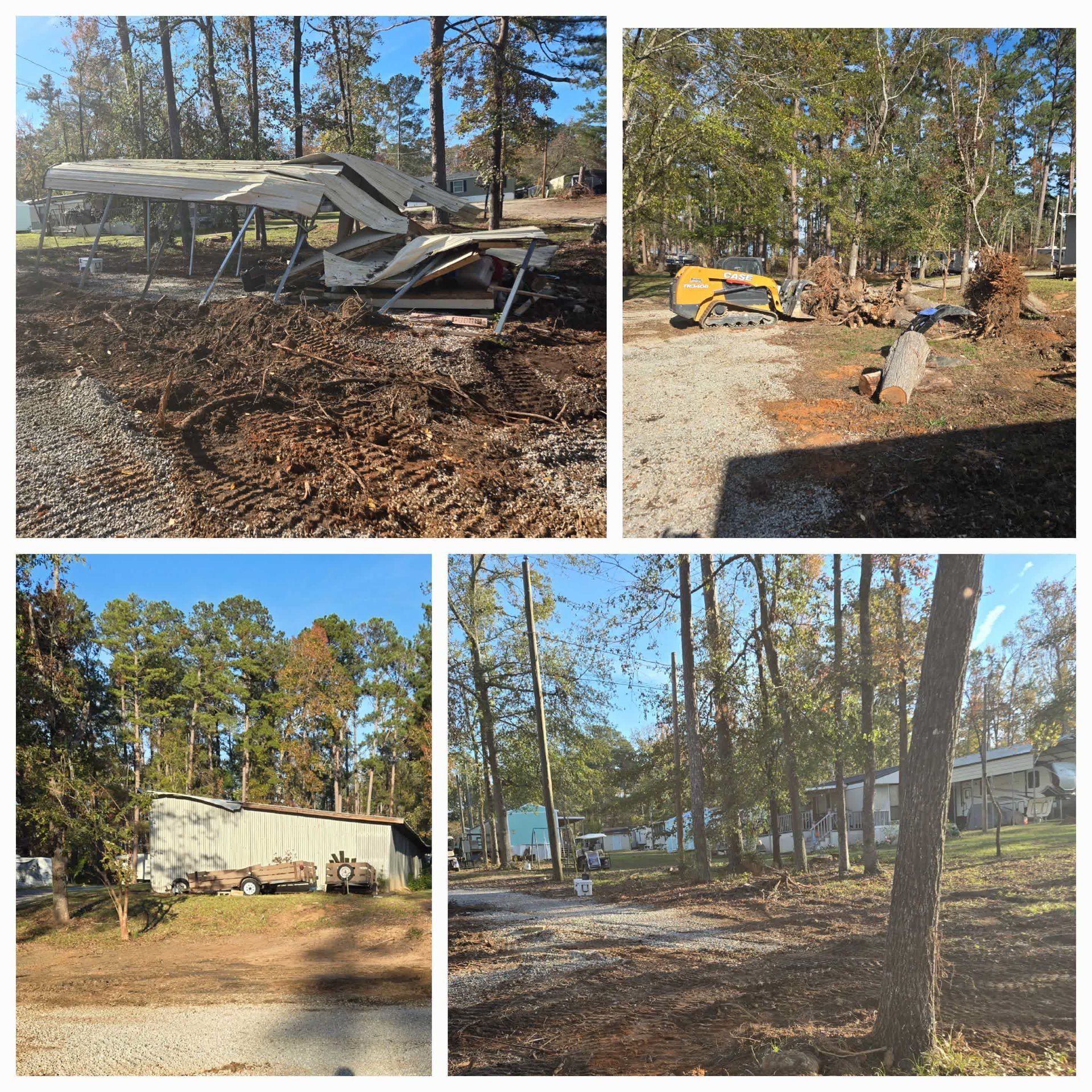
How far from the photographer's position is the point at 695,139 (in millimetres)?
5043

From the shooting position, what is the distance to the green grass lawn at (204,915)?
489 cm

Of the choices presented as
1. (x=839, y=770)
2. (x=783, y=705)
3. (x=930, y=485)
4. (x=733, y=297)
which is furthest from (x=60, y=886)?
(x=733, y=297)

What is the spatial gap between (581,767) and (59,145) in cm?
522

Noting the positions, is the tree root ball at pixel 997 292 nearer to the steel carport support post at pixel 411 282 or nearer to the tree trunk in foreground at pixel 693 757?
the tree trunk in foreground at pixel 693 757

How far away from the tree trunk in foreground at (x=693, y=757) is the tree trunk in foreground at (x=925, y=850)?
117 centimetres

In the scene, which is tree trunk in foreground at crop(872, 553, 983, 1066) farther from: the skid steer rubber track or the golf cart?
the skid steer rubber track

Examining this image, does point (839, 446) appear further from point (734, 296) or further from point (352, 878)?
point (352, 878)

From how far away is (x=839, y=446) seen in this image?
17.2 feet

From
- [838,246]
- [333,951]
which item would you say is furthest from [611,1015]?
[838,246]

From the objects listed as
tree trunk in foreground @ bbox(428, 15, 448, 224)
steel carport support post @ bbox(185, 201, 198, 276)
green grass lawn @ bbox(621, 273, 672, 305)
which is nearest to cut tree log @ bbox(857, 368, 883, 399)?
green grass lawn @ bbox(621, 273, 672, 305)

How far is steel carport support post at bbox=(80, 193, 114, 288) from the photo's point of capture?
4.96 metres

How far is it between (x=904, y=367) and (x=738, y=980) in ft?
15.1

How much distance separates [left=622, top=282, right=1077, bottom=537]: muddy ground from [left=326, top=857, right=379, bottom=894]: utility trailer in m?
2.81

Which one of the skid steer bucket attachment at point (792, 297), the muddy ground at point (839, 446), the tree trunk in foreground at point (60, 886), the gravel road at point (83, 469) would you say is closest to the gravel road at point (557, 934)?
the muddy ground at point (839, 446)
